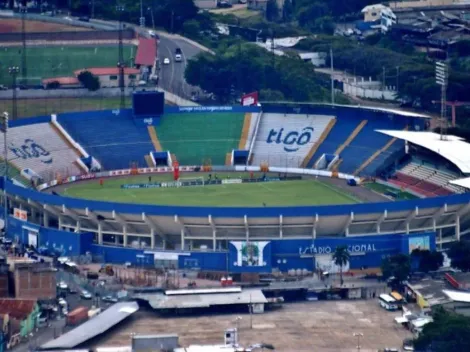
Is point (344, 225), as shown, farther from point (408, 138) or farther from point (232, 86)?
point (232, 86)

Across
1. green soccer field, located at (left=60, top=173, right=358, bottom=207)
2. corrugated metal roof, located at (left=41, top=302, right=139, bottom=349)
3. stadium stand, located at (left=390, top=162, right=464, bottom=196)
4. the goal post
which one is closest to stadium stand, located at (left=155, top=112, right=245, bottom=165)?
the goal post

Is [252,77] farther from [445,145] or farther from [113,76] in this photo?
[445,145]

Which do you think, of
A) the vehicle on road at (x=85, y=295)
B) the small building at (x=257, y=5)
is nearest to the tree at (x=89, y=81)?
the small building at (x=257, y=5)

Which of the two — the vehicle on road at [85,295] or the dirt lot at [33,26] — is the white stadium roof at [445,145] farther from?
the dirt lot at [33,26]

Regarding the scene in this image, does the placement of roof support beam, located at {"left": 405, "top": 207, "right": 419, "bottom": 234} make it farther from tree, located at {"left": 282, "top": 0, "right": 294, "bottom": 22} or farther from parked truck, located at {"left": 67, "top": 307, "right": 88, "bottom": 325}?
tree, located at {"left": 282, "top": 0, "right": 294, "bottom": 22}

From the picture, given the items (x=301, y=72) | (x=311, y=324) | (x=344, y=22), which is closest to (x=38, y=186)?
(x=311, y=324)

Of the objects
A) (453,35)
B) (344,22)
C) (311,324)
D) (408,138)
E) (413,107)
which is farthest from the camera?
(344,22)
